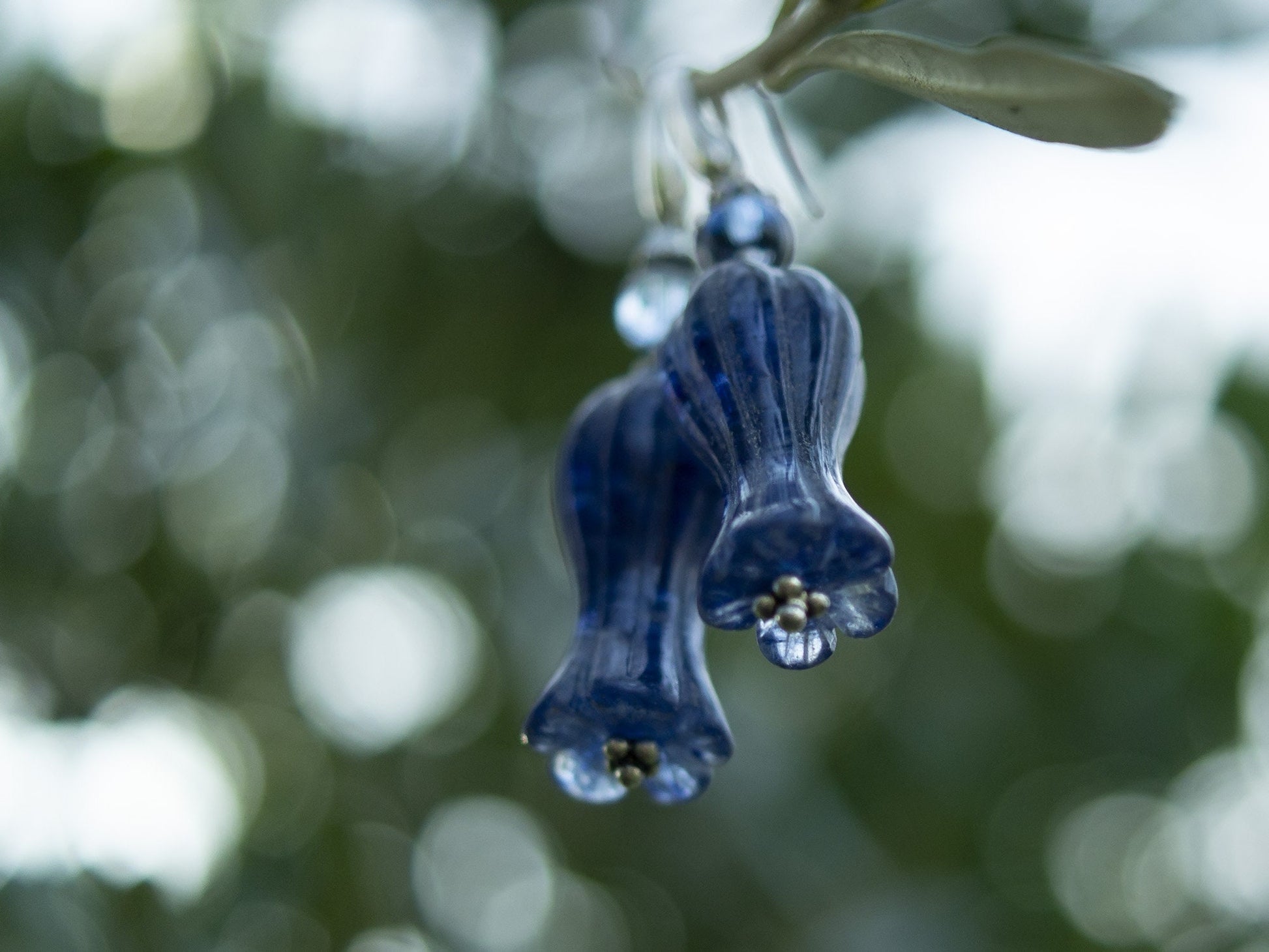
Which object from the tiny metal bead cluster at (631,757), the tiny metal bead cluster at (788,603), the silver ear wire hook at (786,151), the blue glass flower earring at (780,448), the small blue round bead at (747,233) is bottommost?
the tiny metal bead cluster at (631,757)

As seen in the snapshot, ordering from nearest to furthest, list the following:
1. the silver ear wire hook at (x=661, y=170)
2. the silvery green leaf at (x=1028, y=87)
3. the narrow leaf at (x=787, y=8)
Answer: the silvery green leaf at (x=1028, y=87)
the narrow leaf at (x=787, y=8)
the silver ear wire hook at (x=661, y=170)

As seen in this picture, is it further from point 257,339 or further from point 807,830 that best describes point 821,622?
point 807,830

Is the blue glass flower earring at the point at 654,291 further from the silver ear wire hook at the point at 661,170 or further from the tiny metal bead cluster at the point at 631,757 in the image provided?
the tiny metal bead cluster at the point at 631,757

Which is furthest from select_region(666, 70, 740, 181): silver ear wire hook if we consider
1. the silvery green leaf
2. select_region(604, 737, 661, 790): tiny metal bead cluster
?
select_region(604, 737, 661, 790): tiny metal bead cluster

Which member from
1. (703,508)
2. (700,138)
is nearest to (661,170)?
(700,138)

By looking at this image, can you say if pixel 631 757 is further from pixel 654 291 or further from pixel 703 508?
pixel 654 291

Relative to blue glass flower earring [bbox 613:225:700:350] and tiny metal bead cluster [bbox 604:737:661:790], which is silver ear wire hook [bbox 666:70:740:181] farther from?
tiny metal bead cluster [bbox 604:737:661:790]

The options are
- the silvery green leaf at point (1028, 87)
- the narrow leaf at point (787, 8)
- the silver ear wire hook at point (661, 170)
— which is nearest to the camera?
the silvery green leaf at point (1028, 87)

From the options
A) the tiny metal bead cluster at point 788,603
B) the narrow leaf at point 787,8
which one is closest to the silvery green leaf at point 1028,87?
the narrow leaf at point 787,8
